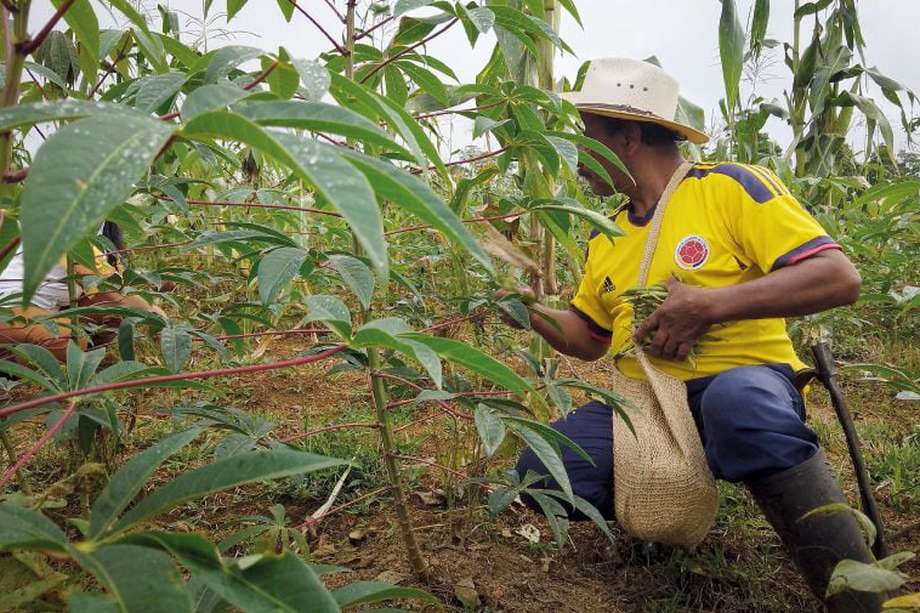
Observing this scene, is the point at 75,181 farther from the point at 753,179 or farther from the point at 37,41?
the point at 753,179

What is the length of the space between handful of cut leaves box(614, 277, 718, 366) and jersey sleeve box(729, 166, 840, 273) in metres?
0.20

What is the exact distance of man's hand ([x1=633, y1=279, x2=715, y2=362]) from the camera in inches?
53.5

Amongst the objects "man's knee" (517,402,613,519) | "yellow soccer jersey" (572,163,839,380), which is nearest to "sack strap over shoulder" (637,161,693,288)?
"yellow soccer jersey" (572,163,839,380)

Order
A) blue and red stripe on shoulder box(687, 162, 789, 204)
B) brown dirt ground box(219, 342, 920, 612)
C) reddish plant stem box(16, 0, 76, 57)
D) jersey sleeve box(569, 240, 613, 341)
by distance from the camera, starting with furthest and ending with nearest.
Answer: jersey sleeve box(569, 240, 613, 341) < blue and red stripe on shoulder box(687, 162, 789, 204) < brown dirt ground box(219, 342, 920, 612) < reddish plant stem box(16, 0, 76, 57)

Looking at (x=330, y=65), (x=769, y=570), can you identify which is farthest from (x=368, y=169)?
(x=769, y=570)

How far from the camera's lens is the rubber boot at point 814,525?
3.89 ft

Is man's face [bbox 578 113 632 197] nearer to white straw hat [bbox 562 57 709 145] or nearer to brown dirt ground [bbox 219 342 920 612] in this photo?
white straw hat [bbox 562 57 709 145]

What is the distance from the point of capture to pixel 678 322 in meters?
1.39

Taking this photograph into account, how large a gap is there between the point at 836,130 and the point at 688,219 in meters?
1.79

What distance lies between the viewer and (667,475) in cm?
132

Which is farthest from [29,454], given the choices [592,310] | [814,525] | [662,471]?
[592,310]

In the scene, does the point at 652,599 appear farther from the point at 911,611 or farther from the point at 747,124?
the point at 747,124

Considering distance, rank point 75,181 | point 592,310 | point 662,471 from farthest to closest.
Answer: point 592,310
point 662,471
point 75,181

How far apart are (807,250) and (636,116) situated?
48 cm
